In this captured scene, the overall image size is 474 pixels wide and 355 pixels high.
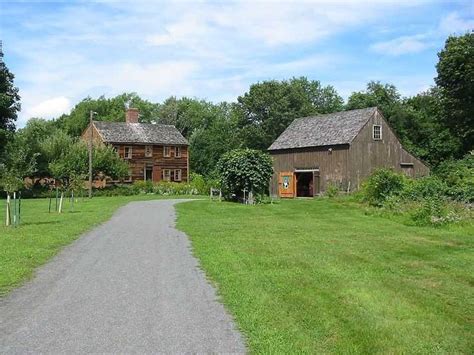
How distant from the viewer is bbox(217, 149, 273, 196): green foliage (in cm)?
3512

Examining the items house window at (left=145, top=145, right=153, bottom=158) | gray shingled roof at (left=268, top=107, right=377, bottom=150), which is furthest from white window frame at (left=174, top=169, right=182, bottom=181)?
gray shingled roof at (left=268, top=107, right=377, bottom=150)

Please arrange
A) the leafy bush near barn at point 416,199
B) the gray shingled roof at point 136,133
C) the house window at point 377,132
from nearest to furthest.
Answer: the leafy bush near barn at point 416,199 < the house window at point 377,132 < the gray shingled roof at point 136,133

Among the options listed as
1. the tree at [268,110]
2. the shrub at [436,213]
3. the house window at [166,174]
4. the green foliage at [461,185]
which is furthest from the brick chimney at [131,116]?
the shrub at [436,213]

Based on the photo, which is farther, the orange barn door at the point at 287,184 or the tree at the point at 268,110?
the tree at the point at 268,110

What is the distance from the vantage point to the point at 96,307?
838 centimetres

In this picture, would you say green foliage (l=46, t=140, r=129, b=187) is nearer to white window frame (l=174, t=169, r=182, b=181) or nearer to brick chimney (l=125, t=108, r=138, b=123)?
white window frame (l=174, t=169, r=182, b=181)

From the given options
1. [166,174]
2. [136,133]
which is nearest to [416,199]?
[166,174]

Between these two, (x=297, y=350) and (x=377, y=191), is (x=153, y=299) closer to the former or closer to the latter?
(x=297, y=350)

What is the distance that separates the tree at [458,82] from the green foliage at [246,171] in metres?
16.8

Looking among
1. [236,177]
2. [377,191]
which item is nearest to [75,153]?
[236,177]

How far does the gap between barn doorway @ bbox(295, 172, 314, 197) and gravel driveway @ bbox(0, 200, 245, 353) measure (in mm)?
36414

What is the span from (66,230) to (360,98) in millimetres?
59033

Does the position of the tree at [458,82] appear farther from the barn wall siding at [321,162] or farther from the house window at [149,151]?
the house window at [149,151]

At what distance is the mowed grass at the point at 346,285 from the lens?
6.77 meters
